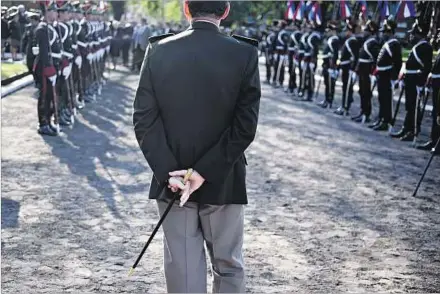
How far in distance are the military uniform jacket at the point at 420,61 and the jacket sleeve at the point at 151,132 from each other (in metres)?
8.28

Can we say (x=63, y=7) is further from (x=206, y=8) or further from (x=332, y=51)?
(x=206, y=8)

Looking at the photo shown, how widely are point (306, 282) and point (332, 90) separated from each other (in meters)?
11.2

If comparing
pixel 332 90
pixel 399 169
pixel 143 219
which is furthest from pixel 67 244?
pixel 332 90

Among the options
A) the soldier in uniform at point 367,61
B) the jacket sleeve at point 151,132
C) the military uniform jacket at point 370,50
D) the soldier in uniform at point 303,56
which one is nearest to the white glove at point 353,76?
the soldier in uniform at point 367,61

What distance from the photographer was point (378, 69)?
12469 millimetres

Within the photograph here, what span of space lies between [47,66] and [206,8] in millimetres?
7483

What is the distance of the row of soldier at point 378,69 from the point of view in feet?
36.1

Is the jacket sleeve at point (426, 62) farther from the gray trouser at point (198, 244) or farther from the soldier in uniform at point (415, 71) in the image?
the gray trouser at point (198, 244)

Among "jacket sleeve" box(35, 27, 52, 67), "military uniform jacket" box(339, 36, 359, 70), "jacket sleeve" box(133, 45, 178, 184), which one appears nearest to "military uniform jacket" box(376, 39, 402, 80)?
"military uniform jacket" box(339, 36, 359, 70)

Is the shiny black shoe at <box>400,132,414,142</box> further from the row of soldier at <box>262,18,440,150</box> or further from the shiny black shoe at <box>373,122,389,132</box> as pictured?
the shiny black shoe at <box>373,122,389,132</box>

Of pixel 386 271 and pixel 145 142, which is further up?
pixel 145 142

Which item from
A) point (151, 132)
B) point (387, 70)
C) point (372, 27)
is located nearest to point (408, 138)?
point (387, 70)

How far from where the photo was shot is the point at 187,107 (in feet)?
11.1

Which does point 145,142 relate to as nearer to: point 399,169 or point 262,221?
point 262,221
